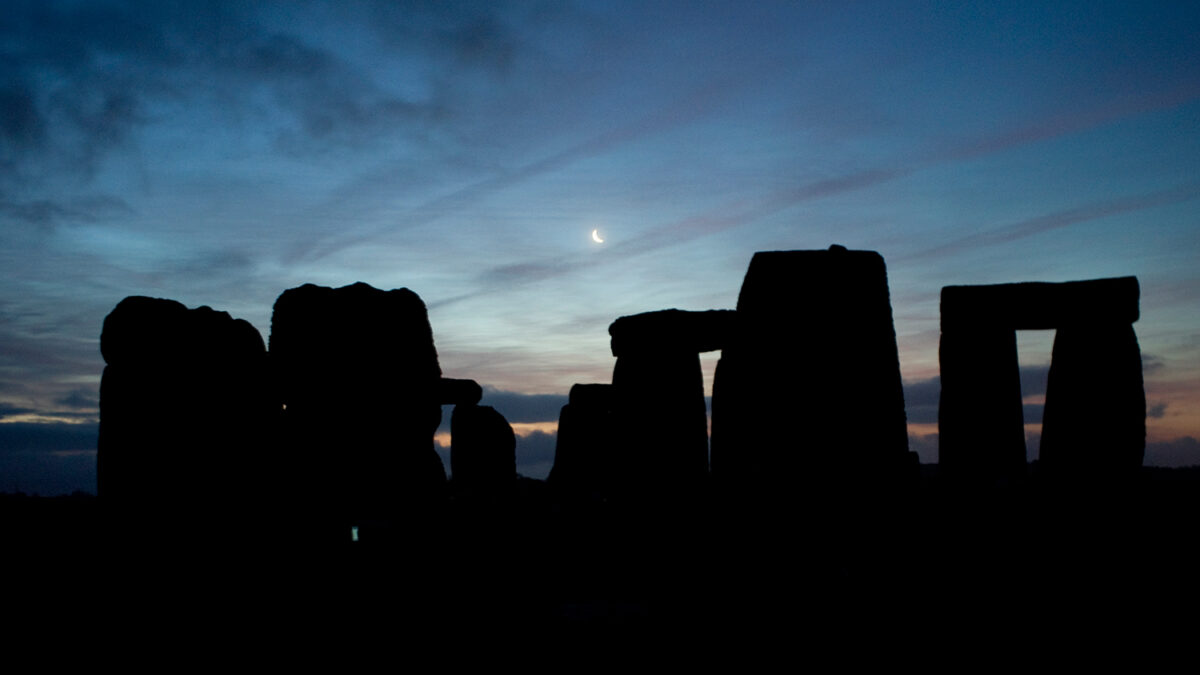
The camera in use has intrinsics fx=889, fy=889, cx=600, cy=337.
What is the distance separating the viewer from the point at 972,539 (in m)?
8.05

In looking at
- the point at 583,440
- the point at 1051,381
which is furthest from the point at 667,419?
the point at 1051,381

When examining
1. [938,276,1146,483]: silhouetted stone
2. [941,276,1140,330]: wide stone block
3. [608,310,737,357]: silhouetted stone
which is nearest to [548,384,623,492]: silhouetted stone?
[608,310,737,357]: silhouetted stone

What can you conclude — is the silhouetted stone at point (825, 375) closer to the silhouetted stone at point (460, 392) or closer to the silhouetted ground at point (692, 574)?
the silhouetted ground at point (692, 574)

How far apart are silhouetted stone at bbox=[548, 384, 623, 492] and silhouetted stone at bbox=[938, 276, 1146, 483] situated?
577 centimetres

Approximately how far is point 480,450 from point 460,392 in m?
1.09

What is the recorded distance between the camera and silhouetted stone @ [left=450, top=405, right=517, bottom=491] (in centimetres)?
1568

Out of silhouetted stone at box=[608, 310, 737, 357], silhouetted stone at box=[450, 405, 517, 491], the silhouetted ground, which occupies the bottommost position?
the silhouetted ground

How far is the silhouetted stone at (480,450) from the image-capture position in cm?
1568

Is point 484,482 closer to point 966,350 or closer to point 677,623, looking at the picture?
point 966,350

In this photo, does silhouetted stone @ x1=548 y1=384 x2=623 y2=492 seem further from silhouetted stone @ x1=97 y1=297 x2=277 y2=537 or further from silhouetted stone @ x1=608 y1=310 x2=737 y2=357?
silhouetted stone @ x1=97 y1=297 x2=277 y2=537

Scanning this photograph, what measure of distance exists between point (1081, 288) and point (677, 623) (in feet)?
28.7

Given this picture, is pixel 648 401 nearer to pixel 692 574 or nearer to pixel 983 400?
pixel 983 400

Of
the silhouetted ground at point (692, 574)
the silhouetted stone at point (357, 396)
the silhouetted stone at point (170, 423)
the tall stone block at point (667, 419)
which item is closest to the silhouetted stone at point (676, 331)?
the tall stone block at point (667, 419)

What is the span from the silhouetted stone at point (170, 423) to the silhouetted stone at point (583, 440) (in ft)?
26.5
